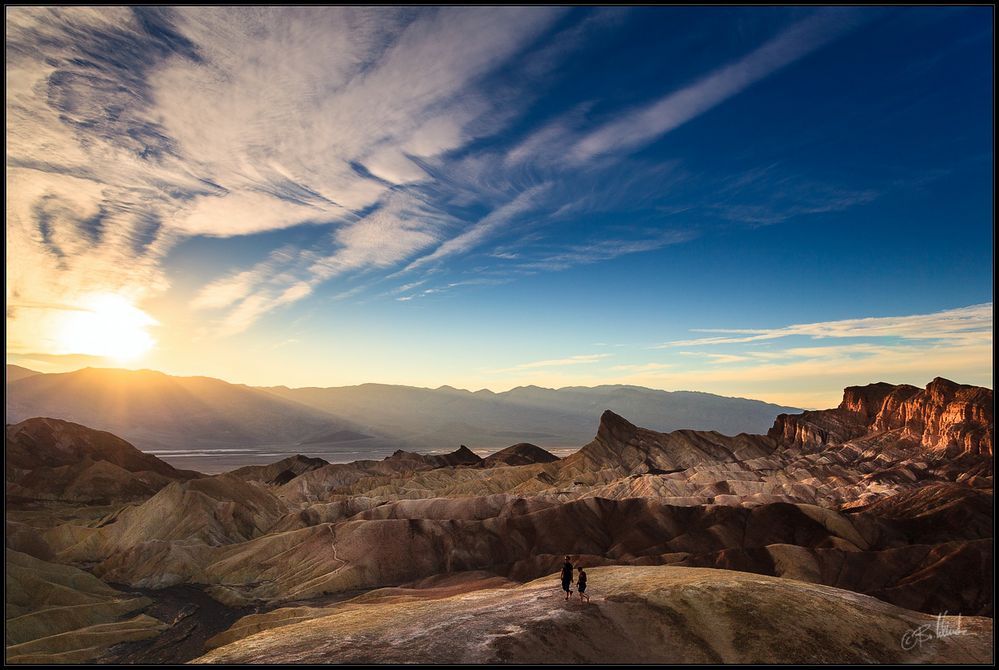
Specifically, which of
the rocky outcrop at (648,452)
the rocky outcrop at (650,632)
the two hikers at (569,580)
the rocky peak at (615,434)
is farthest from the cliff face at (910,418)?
the two hikers at (569,580)

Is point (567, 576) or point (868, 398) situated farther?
point (868, 398)

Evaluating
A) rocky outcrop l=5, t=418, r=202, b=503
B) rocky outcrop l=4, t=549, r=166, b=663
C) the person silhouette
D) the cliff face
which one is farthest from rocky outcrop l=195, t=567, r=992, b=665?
rocky outcrop l=5, t=418, r=202, b=503

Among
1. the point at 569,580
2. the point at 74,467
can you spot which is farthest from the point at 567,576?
the point at 74,467

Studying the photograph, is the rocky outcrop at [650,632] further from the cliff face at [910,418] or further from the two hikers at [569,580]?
the cliff face at [910,418]

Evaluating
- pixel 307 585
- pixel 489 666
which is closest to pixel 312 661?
pixel 489 666

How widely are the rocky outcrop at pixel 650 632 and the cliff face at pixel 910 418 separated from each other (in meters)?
138

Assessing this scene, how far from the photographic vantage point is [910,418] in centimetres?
16075

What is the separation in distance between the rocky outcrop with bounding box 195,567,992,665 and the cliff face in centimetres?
13848

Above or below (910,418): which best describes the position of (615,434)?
below

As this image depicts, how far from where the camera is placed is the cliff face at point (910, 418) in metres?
140

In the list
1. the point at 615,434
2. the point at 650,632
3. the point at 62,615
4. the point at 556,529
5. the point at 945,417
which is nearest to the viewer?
the point at 650,632

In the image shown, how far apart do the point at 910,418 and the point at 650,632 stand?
6760 inches

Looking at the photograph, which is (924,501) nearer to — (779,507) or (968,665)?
(779,507)

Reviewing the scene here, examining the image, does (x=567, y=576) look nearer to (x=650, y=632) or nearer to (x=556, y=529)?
(x=650, y=632)
